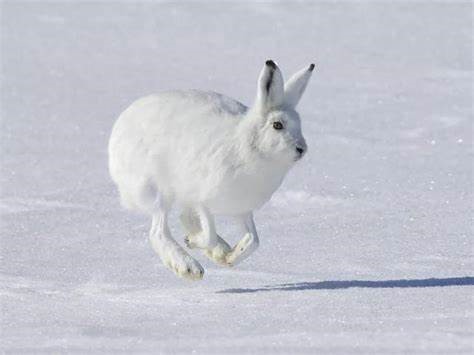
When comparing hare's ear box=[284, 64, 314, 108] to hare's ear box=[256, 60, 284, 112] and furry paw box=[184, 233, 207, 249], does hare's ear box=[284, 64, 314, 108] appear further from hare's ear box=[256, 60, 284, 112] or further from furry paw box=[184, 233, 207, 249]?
furry paw box=[184, 233, 207, 249]

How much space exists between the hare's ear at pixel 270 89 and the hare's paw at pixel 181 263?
757 mm

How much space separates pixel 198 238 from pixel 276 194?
230 cm

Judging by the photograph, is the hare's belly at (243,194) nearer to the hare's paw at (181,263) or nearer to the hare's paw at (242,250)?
the hare's paw at (242,250)

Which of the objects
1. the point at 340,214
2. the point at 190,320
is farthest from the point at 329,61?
the point at 190,320

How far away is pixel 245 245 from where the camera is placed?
682cm

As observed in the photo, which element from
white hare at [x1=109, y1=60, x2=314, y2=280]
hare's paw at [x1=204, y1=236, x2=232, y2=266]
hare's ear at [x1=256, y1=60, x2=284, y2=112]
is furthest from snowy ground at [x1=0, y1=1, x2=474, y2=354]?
hare's ear at [x1=256, y1=60, x2=284, y2=112]

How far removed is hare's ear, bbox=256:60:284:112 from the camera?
657cm

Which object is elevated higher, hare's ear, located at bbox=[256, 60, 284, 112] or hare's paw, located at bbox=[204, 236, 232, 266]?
hare's ear, located at bbox=[256, 60, 284, 112]

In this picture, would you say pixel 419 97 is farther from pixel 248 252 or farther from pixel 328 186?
pixel 248 252

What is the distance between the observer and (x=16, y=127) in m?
11.3

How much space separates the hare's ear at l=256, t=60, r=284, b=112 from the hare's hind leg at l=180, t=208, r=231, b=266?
1.91 ft

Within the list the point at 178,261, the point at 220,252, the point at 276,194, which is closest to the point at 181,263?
the point at 178,261

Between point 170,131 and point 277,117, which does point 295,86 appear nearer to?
point 277,117

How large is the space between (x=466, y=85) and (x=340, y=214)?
171 inches
